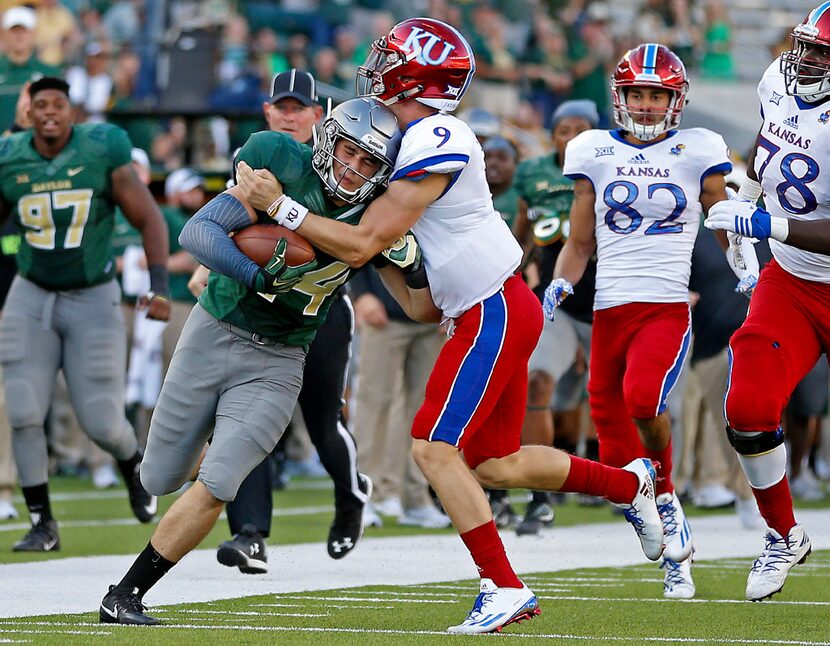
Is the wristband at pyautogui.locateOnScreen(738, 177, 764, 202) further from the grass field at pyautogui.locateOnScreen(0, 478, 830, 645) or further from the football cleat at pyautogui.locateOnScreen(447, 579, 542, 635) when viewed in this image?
the football cleat at pyautogui.locateOnScreen(447, 579, 542, 635)

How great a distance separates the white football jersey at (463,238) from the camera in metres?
5.05

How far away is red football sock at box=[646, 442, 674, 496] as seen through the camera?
20.4ft

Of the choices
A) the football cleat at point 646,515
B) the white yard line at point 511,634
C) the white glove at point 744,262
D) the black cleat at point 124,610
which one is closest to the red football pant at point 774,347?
Result: the white glove at point 744,262

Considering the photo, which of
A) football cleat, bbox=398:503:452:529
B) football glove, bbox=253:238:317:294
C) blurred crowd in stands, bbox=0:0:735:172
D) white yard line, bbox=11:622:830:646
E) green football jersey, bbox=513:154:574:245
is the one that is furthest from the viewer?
blurred crowd in stands, bbox=0:0:735:172

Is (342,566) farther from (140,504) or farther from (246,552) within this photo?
(140,504)

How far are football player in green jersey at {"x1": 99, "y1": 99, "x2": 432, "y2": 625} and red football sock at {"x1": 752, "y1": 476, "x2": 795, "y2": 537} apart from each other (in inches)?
53.2

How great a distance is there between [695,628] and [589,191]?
2.10 metres

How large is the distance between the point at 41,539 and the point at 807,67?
12.7 feet

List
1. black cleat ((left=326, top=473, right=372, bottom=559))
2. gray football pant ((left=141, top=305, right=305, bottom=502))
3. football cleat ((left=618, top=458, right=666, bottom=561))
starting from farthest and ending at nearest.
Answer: black cleat ((left=326, top=473, right=372, bottom=559)) → football cleat ((left=618, top=458, right=666, bottom=561)) → gray football pant ((left=141, top=305, right=305, bottom=502))

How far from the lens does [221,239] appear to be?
488 centimetres

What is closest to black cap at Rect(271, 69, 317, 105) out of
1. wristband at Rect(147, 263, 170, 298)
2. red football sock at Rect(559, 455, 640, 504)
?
wristband at Rect(147, 263, 170, 298)

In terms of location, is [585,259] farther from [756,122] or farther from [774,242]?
[756,122]

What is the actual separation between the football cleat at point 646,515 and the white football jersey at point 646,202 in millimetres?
929

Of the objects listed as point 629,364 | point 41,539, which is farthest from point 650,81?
point 41,539
